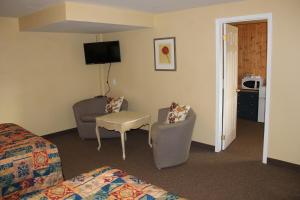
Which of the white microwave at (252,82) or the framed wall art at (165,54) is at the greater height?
the framed wall art at (165,54)

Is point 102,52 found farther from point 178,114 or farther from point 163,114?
point 178,114

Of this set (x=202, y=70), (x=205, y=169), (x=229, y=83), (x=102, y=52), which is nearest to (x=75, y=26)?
(x=102, y=52)

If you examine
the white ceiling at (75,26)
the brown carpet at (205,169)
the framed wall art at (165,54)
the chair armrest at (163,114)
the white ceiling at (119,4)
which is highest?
the white ceiling at (119,4)

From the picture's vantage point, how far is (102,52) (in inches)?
214

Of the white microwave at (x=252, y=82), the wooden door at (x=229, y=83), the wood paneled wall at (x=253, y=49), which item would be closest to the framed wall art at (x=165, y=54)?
the wooden door at (x=229, y=83)

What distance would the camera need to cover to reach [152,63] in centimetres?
494

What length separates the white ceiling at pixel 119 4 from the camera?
133 inches

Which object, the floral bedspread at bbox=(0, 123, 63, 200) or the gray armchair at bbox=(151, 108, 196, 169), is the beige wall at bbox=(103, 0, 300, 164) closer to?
the gray armchair at bbox=(151, 108, 196, 169)

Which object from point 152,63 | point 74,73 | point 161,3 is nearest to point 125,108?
point 152,63

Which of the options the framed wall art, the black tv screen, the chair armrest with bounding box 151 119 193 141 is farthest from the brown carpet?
the black tv screen

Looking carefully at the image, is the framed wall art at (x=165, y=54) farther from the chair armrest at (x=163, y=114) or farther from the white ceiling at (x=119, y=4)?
the chair armrest at (x=163, y=114)

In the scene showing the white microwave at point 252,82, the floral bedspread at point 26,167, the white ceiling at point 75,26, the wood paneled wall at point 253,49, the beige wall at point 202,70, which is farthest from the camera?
the wood paneled wall at point 253,49

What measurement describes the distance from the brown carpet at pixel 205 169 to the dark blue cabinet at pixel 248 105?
993 mm

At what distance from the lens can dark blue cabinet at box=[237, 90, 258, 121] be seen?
19.4 ft
